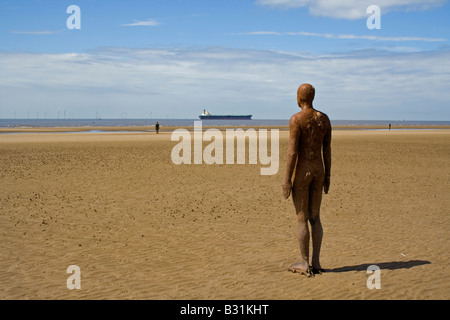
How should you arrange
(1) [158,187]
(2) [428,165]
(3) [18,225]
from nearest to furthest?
(3) [18,225] < (1) [158,187] < (2) [428,165]

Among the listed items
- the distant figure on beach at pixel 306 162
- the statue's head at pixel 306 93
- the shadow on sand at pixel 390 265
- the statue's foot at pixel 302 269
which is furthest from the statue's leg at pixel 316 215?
the statue's head at pixel 306 93

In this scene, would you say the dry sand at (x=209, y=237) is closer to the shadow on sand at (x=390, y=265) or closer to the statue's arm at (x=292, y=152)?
the shadow on sand at (x=390, y=265)

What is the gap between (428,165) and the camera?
20.4 m

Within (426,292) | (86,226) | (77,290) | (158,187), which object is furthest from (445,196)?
(77,290)

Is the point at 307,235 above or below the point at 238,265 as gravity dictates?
above

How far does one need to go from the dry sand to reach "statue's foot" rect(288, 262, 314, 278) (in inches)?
4.4

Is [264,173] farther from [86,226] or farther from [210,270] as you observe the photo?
[210,270]

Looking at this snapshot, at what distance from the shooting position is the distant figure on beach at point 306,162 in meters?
6.07

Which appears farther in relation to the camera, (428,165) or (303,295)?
(428,165)

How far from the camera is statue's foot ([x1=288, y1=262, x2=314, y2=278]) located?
20.7ft

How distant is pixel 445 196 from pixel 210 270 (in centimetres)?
912

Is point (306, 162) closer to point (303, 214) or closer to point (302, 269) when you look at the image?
point (303, 214)

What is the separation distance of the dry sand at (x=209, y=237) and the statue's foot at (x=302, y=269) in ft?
0.36

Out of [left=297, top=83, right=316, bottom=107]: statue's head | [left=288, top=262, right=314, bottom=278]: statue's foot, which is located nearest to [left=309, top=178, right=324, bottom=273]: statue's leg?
[left=288, top=262, right=314, bottom=278]: statue's foot
